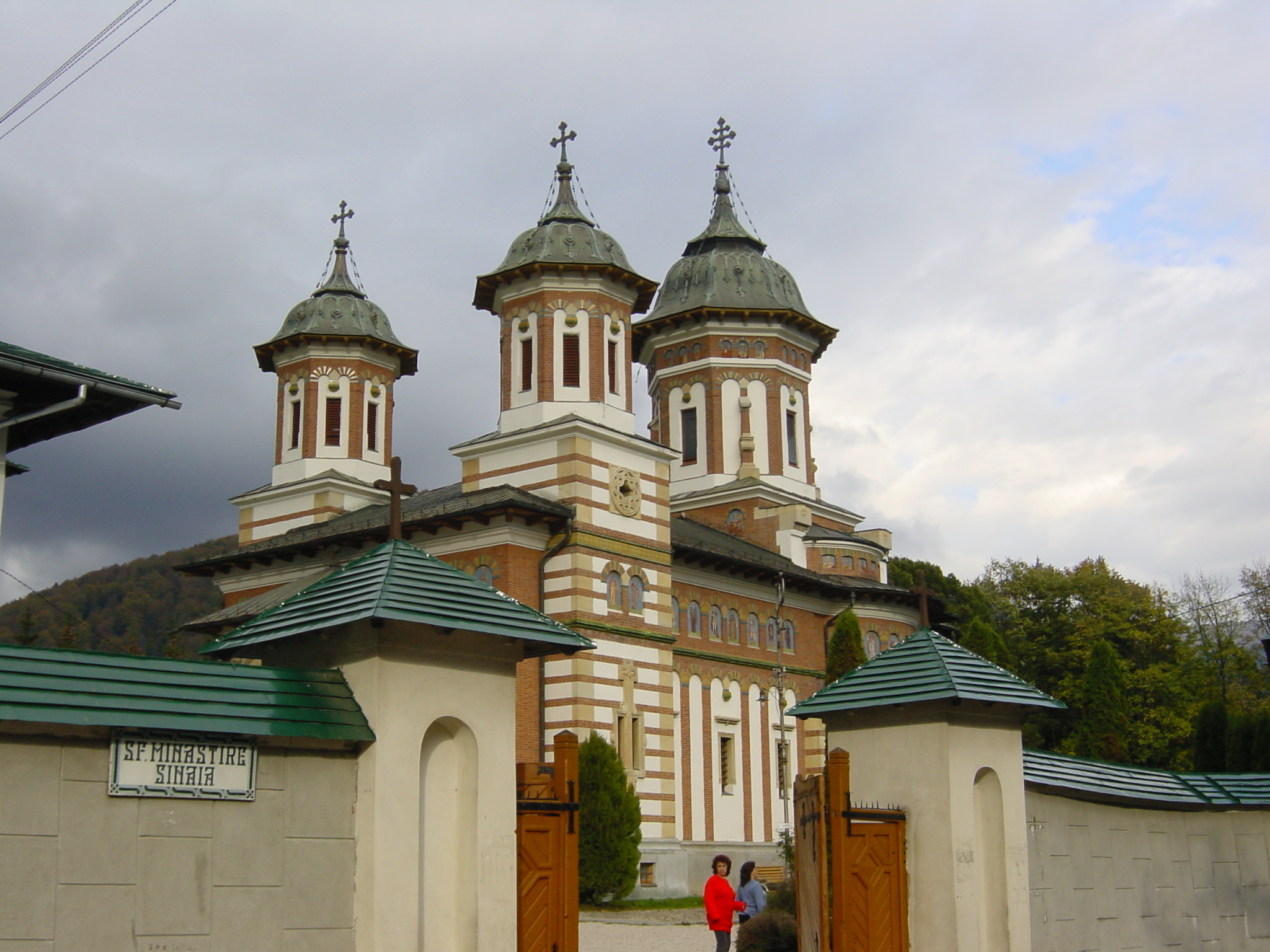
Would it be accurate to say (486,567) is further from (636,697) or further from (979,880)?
(979,880)

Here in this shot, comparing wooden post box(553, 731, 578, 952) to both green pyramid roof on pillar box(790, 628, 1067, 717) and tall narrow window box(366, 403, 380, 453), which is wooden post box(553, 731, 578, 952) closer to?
green pyramid roof on pillar box(790, 628, 1067, 717)

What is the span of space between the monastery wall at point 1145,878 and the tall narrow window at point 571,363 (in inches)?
718

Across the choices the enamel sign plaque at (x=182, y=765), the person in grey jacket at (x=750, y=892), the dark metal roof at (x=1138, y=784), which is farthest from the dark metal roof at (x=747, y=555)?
the enamel sign plaque at (x=182, y=765)

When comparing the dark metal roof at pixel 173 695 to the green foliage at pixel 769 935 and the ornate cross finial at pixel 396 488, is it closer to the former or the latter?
the ornate cross finial at pixel 396 488

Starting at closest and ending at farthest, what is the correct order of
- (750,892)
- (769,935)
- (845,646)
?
(750,892), (769,935), (845,646)

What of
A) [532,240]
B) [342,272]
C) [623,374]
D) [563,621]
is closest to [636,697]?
[563,621]

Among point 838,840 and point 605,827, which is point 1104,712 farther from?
point 838,840

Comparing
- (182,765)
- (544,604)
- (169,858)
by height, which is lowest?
(169,858)

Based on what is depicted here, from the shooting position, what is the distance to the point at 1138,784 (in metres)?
14.7

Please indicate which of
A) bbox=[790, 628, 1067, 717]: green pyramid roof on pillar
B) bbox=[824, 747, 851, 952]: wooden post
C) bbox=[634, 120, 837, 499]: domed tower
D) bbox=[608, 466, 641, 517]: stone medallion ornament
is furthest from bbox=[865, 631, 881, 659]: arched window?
bbox=[824, 747, 851, 952]: wooden post

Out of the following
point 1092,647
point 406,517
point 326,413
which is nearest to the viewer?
point 406,517

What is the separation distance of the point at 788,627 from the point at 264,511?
13.9 metres

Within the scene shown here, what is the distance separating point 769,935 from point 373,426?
24.8 metres

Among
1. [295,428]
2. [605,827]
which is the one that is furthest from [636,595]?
[295,428]
